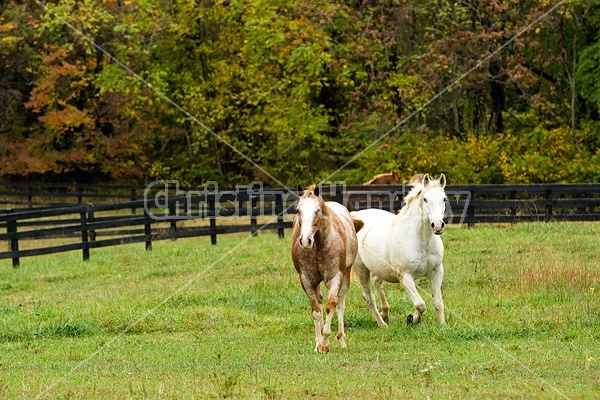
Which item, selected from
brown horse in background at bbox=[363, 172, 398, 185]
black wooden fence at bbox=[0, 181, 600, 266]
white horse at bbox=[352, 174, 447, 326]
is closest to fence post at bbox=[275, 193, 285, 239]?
black wooden fence at bbox=[0, 181, 600, 266]

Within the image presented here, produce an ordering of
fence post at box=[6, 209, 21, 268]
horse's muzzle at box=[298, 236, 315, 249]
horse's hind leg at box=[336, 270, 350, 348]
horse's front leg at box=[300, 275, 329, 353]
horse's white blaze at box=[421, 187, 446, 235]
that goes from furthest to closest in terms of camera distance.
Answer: fence post at box=[6, 209, 21, 268]
horse's white blaze at box=[421, 187, 446, 235]
horse's hind leg at box=[336, 270, 350, 348]
horse's front leg at box=[300, 275, 329, 353]
horse's muzzle at box=[298, 236, 315, 249]

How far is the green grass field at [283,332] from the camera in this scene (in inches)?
321

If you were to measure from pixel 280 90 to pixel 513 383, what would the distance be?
28.2 metres

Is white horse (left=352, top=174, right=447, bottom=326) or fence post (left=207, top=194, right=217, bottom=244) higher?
white horse (left=352, top=174, right=447, bottom=326)

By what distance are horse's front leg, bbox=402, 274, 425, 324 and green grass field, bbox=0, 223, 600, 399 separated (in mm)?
146

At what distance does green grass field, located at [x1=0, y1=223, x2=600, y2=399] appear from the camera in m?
8.16

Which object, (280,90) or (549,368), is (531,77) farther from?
(549,368)

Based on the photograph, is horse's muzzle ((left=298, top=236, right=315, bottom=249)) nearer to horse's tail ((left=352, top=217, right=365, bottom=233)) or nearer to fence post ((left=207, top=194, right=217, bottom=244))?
horse's tail ((left=352, top=217, right=365, bottom=233))

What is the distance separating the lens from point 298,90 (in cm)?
3416

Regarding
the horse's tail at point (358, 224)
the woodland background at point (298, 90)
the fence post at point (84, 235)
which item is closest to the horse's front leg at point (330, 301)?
the horse's tail at point (358, 224)

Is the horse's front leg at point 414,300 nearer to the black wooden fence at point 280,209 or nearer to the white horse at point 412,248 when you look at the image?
the white horse at point 412,248

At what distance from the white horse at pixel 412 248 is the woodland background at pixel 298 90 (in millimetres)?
16649

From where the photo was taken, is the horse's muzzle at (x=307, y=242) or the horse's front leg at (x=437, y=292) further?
the horse's front leg at (x=437, y=292)

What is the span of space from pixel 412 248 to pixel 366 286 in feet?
4.03
